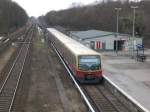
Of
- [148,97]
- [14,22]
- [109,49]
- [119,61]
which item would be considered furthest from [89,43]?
[14,22]

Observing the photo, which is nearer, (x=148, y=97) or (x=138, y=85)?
(x=148, y=97)

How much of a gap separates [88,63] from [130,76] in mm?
5148

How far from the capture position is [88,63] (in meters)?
26.3

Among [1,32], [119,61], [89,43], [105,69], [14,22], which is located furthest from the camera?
[14,22]

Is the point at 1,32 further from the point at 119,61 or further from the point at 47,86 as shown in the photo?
the point at 47,86

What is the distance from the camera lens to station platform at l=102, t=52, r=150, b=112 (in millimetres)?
22372

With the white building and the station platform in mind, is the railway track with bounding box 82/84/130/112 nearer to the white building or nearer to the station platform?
the station platform

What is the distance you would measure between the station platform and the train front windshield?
6.12 feet

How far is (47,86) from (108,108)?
6.88m

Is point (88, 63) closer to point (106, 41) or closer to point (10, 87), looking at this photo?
point (10, 87)

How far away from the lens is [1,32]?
90.4 metres

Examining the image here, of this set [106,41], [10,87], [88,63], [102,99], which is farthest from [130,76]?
[106,41]

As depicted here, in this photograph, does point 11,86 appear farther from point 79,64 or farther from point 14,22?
point 14,22

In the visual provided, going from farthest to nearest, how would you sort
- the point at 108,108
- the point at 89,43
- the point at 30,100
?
the point at 89,43 → the point at 30,100 → the point at 108,108
